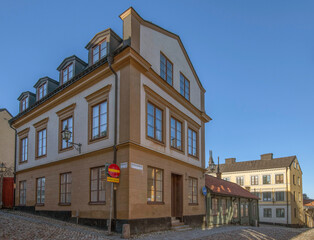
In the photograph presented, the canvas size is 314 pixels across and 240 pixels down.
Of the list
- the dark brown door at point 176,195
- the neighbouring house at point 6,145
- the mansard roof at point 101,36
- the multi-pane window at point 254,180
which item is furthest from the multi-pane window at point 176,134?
the multi-pane window at point 254,180

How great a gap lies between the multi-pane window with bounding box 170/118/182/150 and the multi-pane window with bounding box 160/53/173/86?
2.39 metres

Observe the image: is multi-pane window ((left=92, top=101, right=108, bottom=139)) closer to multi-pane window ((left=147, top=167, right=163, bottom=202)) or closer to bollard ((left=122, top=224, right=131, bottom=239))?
multi-pane window ((left=147, top=167, right=163, bottom=202))

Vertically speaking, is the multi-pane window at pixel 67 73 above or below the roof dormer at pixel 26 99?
above

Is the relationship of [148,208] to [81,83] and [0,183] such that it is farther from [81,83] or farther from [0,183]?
[0,183]

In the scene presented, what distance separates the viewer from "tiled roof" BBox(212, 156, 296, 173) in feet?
158

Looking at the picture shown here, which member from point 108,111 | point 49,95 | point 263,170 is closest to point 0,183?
point 49,95

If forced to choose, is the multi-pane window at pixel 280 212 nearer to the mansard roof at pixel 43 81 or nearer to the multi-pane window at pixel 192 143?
the multi-pane window at pixel 192 143

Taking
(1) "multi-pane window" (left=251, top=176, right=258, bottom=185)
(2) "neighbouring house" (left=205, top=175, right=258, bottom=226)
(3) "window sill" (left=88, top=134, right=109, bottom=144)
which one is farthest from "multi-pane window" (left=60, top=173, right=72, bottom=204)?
(1) "multi-pane window" (left=251, top=176, right=258, bottom=185)

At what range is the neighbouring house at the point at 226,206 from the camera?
2094 centimetres

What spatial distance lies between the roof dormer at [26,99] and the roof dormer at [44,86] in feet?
4.83

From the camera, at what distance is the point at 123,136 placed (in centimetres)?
1327

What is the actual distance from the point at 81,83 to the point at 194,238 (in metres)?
9.62

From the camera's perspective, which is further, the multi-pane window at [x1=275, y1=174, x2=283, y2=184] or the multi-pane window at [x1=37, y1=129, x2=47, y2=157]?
the multi-pane window at [x1=275, y1=174, x2=283, y2=184]

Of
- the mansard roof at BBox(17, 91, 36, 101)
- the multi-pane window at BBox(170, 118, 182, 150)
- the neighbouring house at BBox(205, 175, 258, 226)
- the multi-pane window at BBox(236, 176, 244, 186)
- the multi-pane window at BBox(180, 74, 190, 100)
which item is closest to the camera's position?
the multi-pane window at BBox(170, 118, 182, 150)
